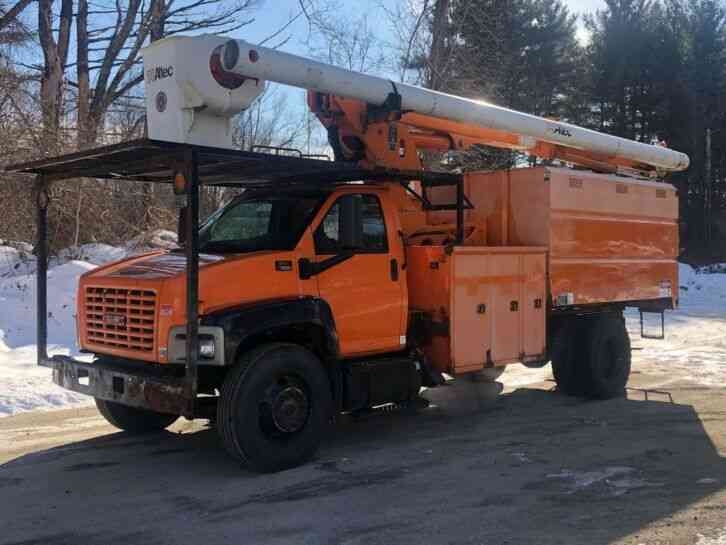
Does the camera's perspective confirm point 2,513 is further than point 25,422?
No

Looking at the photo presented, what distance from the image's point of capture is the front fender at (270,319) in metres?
5.93

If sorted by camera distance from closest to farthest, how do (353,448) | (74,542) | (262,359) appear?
(74,542) → (262,359) → (353,448)

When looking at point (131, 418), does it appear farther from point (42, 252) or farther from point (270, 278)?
point (270, 278)

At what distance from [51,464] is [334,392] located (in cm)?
251

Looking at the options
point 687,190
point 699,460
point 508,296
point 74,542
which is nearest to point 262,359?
point 74,542

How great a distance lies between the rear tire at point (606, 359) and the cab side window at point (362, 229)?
372 cm

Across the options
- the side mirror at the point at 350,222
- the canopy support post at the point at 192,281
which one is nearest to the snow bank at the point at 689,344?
the side mirror at the point at 350,222

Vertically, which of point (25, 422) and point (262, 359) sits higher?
point (262, 359)

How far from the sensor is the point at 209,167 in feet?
22.7

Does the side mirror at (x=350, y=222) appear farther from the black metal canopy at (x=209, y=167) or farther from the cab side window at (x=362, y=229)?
the black metal canopy at (x=209, y=167)

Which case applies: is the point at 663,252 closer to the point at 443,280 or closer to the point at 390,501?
the point at 443,280

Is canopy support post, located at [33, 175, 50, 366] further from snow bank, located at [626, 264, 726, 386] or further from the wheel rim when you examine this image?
snow bank, located at [626, 264, 726, 386]

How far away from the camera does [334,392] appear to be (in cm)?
678

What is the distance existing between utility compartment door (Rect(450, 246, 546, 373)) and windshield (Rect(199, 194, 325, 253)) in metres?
1.61
